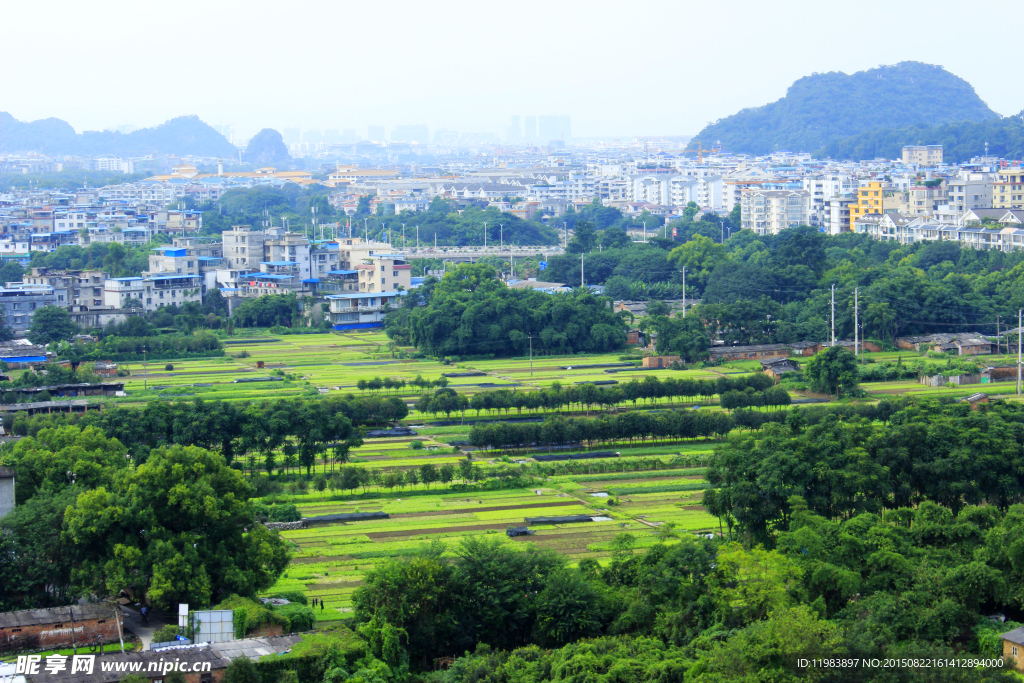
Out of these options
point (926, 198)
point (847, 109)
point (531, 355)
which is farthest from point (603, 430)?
point (847, 109)

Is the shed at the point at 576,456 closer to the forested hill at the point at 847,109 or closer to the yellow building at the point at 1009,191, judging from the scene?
the yellow building at the point at 1009,191

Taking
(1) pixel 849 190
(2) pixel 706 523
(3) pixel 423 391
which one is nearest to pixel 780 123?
(1) pixel 849 190

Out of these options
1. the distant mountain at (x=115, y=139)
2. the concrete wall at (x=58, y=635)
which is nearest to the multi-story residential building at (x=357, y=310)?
the concrete wall at (x=58, y=635)

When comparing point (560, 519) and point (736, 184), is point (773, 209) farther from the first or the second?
point (560, 519)

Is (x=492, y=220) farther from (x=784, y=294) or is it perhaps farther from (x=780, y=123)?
(x=780, y=123)

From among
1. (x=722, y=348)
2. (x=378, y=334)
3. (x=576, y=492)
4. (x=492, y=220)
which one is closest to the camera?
(x=576, y=492)
